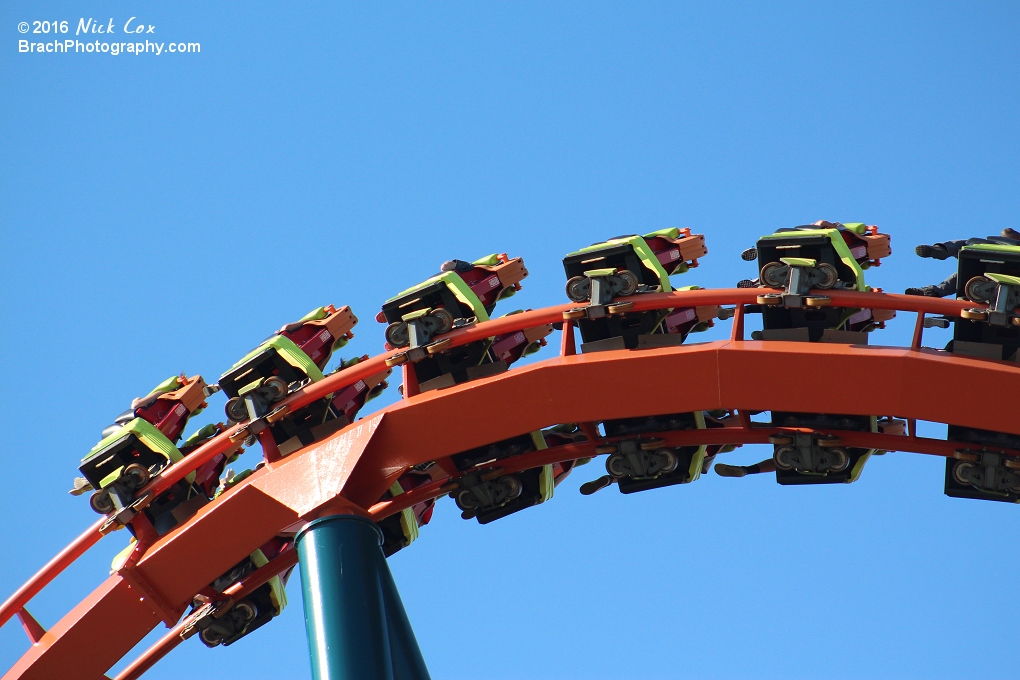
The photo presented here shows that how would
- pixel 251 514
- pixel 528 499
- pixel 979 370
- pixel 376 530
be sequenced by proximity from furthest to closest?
1. pixel 528 499
2. pixel 251 514
3. pixel 376 530
4. pixel 979 370

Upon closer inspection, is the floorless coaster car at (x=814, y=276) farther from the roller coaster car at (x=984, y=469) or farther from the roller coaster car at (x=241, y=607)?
the roller coaster car at (x=241, y=607)

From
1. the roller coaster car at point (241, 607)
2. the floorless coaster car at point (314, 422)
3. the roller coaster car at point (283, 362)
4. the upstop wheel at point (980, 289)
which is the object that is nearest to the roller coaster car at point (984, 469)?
the upstop wheel at point (980, 289)

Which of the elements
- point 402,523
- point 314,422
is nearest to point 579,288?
point 314,422

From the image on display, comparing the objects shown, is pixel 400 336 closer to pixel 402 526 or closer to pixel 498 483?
pixel 498 483

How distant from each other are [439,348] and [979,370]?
3.75 metres

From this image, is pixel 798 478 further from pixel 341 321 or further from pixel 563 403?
pixel 341 321

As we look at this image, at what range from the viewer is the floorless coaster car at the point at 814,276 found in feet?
31.4

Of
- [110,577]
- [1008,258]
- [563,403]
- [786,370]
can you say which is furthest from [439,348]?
[1008,258]

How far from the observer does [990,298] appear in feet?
30.4

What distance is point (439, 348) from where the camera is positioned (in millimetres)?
10141

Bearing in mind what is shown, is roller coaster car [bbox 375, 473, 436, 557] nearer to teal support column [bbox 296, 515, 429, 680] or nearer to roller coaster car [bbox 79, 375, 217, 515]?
teal support column [bbox 296, 515, 429, 680]

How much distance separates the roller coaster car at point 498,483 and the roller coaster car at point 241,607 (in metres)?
1.63

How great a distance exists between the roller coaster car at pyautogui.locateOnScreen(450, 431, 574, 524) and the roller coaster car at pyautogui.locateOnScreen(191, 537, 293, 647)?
5.35 feet

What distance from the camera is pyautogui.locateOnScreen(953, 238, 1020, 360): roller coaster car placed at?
30.0ft
